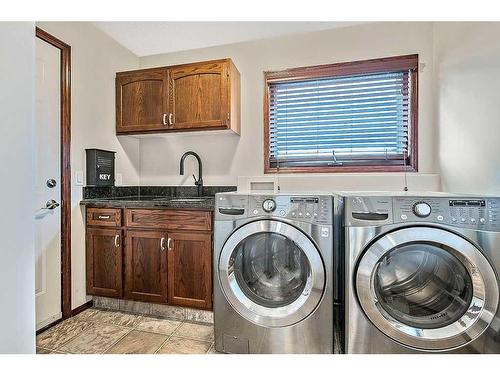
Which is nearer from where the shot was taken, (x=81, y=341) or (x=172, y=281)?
(x=81, y=341)

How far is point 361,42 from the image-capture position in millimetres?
2193

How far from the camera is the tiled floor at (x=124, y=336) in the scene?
1.58 m

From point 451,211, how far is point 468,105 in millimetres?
815

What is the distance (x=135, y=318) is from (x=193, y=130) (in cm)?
157

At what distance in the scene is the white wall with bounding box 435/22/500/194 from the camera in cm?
134

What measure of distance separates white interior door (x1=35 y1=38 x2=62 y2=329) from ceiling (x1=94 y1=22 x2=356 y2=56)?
0.62 meters

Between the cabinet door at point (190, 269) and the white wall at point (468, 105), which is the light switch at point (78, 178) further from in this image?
the white wall at point (468, 105)

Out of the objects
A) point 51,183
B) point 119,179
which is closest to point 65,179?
point 51,183

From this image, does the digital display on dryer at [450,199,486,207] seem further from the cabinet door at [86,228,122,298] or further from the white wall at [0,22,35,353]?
the cabinet door at [86,228,122,298]

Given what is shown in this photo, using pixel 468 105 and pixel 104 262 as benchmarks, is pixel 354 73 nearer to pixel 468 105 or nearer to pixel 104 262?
pixel 468 105
